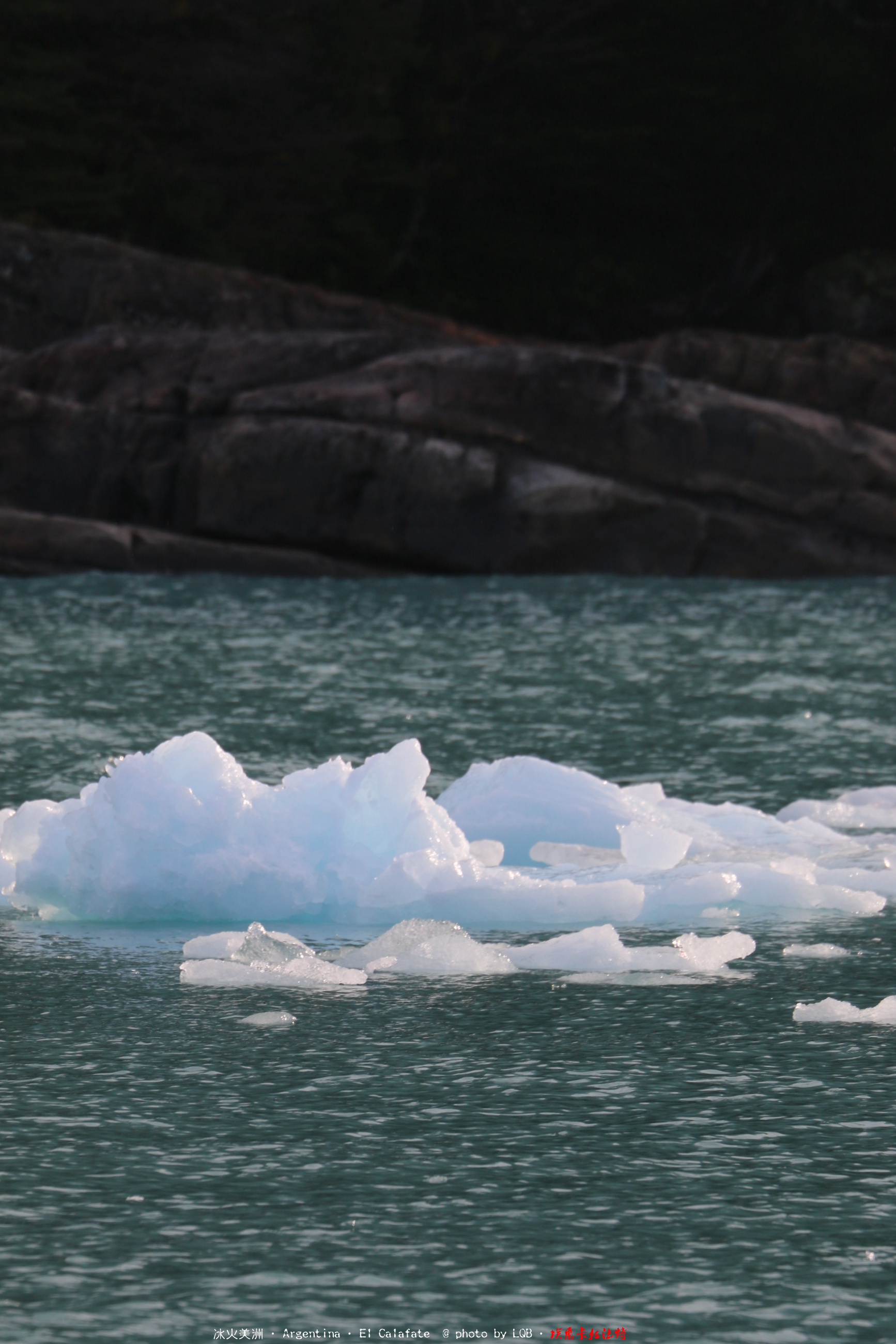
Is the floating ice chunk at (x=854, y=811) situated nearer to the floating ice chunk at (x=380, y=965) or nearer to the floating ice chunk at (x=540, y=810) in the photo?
→ the floating ice chunk at (x=540, y=810)

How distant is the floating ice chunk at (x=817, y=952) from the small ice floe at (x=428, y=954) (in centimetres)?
102

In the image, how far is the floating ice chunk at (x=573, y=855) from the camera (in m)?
8.68

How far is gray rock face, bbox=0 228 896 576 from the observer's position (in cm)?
2666

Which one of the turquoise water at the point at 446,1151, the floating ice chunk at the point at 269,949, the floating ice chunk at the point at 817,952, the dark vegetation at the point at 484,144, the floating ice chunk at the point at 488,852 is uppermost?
the dark vegetation at the point at 484,144

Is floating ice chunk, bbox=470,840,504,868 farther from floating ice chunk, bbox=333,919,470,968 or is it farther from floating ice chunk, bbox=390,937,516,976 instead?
floating ice chunk, bbox=390,937,516,976

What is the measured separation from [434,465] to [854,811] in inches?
671

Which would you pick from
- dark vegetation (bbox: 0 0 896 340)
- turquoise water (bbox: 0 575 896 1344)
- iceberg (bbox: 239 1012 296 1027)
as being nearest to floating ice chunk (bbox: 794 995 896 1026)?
turquoise water (bbox: 0 575 896 1344)

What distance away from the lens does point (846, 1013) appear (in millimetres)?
6102

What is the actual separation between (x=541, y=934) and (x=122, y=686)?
27.1ft

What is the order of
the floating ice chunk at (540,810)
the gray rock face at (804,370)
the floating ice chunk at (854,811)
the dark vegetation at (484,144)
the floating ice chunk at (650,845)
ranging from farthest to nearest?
1. the dark vegetation at (484,144)
2. the gray rock face at (804,370)
3. the floating ice chunk at (854,811)
4. the floating ice chunk at (540,810)
5. the floating ice chunk at (650,845)

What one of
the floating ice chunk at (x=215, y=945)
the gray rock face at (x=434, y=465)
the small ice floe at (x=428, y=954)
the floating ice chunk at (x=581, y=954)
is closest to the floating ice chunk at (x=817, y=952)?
the floating ice chunk at (x=581, y=954)

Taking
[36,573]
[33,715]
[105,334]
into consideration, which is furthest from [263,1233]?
[105,334]

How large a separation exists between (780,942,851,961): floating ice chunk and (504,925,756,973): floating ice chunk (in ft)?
0.49

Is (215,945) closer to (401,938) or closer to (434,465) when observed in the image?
(401,938)
